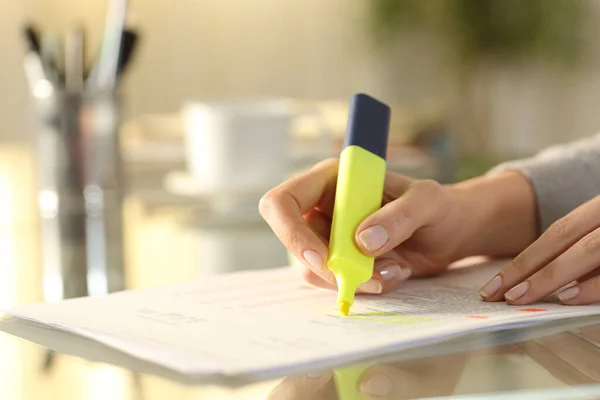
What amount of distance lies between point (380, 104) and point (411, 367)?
0.66 feet

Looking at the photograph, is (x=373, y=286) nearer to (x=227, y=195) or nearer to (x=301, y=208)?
(x=301, y=208)

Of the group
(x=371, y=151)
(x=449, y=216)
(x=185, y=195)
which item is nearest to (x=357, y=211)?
(x=371, y=151)

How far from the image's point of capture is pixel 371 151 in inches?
23.0

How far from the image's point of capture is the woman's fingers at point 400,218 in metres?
0.55

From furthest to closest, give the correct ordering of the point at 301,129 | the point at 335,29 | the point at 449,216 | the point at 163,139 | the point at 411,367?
the point at 335,29
the point at 301,129
the point at 163,139
the point at 449,216
the point at 411,367

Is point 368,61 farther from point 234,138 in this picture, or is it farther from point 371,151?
point 371,151

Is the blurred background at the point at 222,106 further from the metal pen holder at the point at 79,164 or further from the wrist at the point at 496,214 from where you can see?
the wrist at the point at 496,214

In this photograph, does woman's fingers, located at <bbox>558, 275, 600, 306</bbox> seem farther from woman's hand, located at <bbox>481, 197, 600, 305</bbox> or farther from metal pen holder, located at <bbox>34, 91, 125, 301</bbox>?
metal pen holder, located at <bbox>34, 91, 125, 301</bbox>

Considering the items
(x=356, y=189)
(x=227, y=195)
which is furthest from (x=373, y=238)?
(x=227, y=195)

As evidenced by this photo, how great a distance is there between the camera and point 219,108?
1.23 meters

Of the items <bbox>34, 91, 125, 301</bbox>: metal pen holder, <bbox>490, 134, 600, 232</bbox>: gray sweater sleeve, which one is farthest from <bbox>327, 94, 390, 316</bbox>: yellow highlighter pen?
<bbox>34, 91, 125, 301</bbox>: metal pen holder

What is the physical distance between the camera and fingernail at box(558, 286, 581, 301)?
58 centimetres

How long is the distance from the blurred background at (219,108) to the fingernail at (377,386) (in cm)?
16

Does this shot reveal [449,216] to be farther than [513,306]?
Yes
